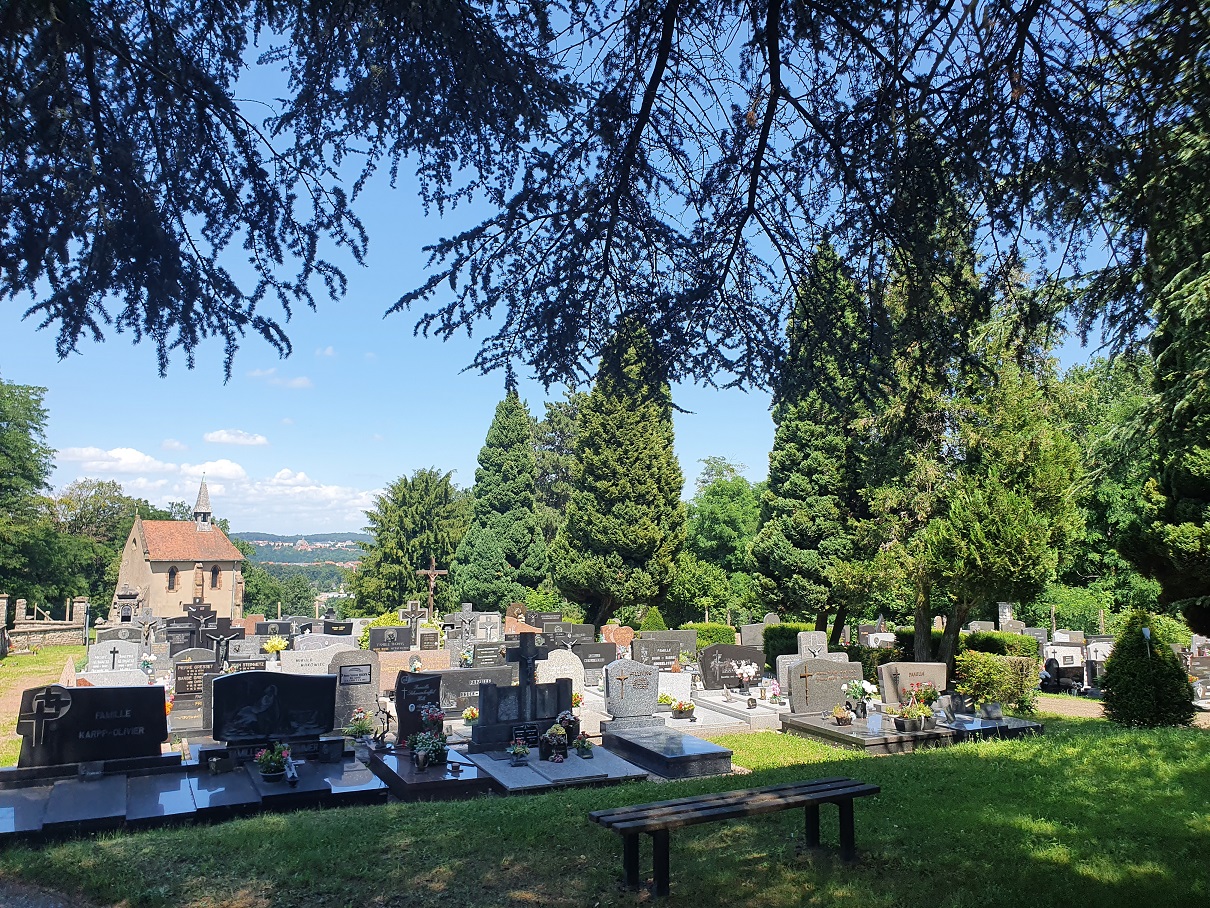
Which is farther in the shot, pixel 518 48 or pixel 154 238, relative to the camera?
pixel 518 48

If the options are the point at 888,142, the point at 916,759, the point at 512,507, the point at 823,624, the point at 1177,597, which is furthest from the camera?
the point at 512,507

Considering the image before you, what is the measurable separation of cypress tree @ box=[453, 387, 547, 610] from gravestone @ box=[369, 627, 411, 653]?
1164cm

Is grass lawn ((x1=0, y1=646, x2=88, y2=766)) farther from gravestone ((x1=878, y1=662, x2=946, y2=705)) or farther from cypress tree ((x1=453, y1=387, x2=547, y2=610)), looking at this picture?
cypress tree ((x1=453, y1=387, x2=547, y2=610))

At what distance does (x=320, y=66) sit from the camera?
15.2ft

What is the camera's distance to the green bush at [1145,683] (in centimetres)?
1252

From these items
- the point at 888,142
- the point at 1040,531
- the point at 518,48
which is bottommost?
the point at 1040,531

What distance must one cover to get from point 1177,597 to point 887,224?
1126cm

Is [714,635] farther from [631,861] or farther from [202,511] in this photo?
[202,511]

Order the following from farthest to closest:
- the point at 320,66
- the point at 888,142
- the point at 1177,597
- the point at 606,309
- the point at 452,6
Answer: the point at 1177,597 → the point at 606,309 → the point at 888,142 → the point at 320,66 → the point at 452,6

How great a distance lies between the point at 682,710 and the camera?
51.1 feet

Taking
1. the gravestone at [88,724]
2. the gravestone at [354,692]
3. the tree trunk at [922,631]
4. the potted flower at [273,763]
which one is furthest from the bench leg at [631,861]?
the tree trunk at [922,631]

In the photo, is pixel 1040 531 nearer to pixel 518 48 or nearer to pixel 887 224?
pixel 887 224

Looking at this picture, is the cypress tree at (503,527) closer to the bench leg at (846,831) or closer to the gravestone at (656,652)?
the gravestone at (656,652)

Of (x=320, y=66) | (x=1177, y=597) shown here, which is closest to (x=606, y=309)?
(x=320, y=66)
